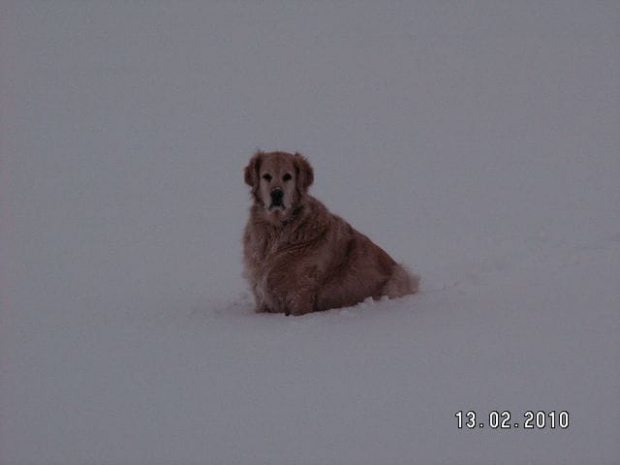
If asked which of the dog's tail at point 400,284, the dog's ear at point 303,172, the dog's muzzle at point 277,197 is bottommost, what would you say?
the dog's tail at point 400,284

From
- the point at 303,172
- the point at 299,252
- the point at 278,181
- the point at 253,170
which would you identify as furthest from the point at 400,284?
the point at 253,170

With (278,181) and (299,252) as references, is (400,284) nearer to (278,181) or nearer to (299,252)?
(299,252)

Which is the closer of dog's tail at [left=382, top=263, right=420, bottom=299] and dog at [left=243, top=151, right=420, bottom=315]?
dog at [left=243, top=151, right=420, bottom=315]

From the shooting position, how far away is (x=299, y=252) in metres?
6.26

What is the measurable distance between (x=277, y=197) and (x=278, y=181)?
5.7 inches

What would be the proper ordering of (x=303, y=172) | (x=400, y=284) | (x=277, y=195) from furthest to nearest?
1. (x=400, y=284)
2. (x=303, y=172)
3. (x=277, y=195)

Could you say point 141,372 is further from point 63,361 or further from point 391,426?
point 391,426

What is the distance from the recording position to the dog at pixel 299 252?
6.21m

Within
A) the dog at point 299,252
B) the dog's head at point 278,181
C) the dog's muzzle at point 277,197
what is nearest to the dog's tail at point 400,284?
the dog at point 299,252

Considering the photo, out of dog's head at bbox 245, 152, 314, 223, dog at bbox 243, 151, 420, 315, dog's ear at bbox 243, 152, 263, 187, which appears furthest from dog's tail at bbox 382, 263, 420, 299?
dog's ear at bbox 243, 152, 263, 187

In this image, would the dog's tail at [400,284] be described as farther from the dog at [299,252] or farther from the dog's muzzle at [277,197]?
the dog's muzzle at [277,197]

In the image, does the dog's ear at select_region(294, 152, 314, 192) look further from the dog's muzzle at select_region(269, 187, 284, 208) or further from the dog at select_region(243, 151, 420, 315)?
the dog's muzzle at select_region(269, 187, 284, 208)

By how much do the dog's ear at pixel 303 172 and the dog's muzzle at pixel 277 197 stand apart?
0.80ft

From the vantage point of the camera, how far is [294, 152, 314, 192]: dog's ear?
6.39 m
